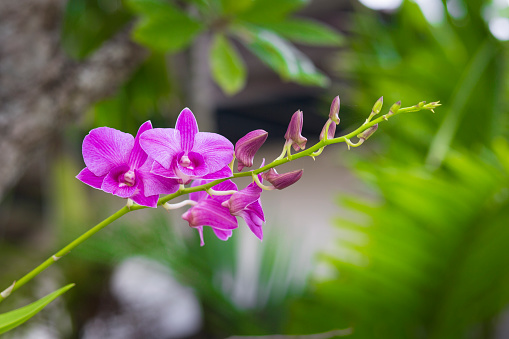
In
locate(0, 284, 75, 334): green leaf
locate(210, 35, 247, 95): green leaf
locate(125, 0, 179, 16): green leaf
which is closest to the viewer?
locate(0, 284, 75, 334): green leaf

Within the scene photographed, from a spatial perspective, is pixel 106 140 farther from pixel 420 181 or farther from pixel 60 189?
pixel 60 189

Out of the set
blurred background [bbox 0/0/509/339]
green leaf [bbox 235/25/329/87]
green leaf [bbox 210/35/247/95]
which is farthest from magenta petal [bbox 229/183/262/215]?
green leaf [bbox 210/35/247/95]

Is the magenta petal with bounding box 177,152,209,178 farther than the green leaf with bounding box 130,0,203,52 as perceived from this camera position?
No

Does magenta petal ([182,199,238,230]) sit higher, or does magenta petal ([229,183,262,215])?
magenta petal ([229,183,262,215])

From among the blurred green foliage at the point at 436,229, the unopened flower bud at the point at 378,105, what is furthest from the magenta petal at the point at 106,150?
the blurred green foliage at the point at 436,229

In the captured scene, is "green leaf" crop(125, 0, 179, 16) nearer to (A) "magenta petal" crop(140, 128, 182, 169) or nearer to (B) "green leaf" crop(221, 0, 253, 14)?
(B) "green leaf" crop(221, 0, 253, 14)

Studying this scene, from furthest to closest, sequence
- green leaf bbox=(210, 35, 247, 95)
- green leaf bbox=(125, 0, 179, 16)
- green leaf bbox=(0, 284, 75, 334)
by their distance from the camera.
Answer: green leaf bbox=(210, 35, 247, 95)
green leaf bbox=(125, 0, 179, 16)
green leaf bbox=(0, 284, 75, 334)
